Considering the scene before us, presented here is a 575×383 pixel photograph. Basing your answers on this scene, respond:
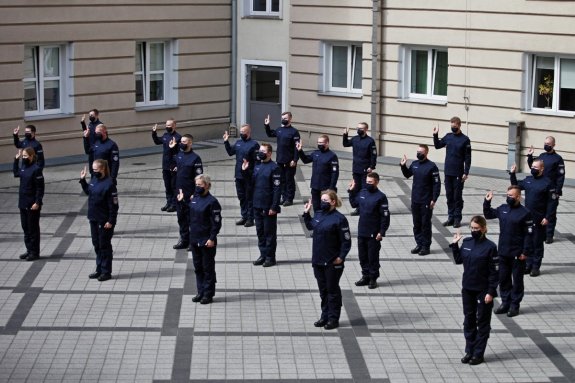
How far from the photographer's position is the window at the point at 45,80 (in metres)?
31.2

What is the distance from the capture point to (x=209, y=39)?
34.9m

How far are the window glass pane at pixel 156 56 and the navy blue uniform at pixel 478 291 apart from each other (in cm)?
1931

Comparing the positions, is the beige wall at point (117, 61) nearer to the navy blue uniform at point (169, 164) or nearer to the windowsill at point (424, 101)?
the windowsill at point (424, 101)

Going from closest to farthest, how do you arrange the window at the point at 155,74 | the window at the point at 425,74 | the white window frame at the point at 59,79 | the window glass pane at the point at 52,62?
the white window frame at the point at 59,79, the window glass pane at the point at 52,62, the window at the point at 425,74, the window at the point at 155,74

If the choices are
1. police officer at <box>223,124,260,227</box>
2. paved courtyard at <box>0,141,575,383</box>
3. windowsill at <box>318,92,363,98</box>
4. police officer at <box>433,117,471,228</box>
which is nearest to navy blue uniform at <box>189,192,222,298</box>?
paved courtyard at <box>0,141,575,383</box>

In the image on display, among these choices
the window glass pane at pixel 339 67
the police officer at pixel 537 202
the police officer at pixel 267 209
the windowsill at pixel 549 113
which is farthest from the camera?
the window glass pane at pixel 339 67

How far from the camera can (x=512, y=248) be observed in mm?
17922

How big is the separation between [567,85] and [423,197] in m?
8.63

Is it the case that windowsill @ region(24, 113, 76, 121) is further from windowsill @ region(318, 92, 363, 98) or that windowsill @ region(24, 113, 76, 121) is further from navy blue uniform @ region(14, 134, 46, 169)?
windowsill @ region(318, 92, 363, 98)

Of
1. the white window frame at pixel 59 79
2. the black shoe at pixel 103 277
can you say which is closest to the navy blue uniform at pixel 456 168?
the black shoe at pixel 103 277

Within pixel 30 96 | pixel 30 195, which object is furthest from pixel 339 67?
pixel 30 195

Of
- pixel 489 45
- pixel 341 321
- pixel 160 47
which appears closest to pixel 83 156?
pixel 160 47

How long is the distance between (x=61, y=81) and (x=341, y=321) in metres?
16.0

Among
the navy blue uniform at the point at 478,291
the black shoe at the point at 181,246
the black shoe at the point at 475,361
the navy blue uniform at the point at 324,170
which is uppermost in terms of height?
the navy blue uniform at the point at 324,170
